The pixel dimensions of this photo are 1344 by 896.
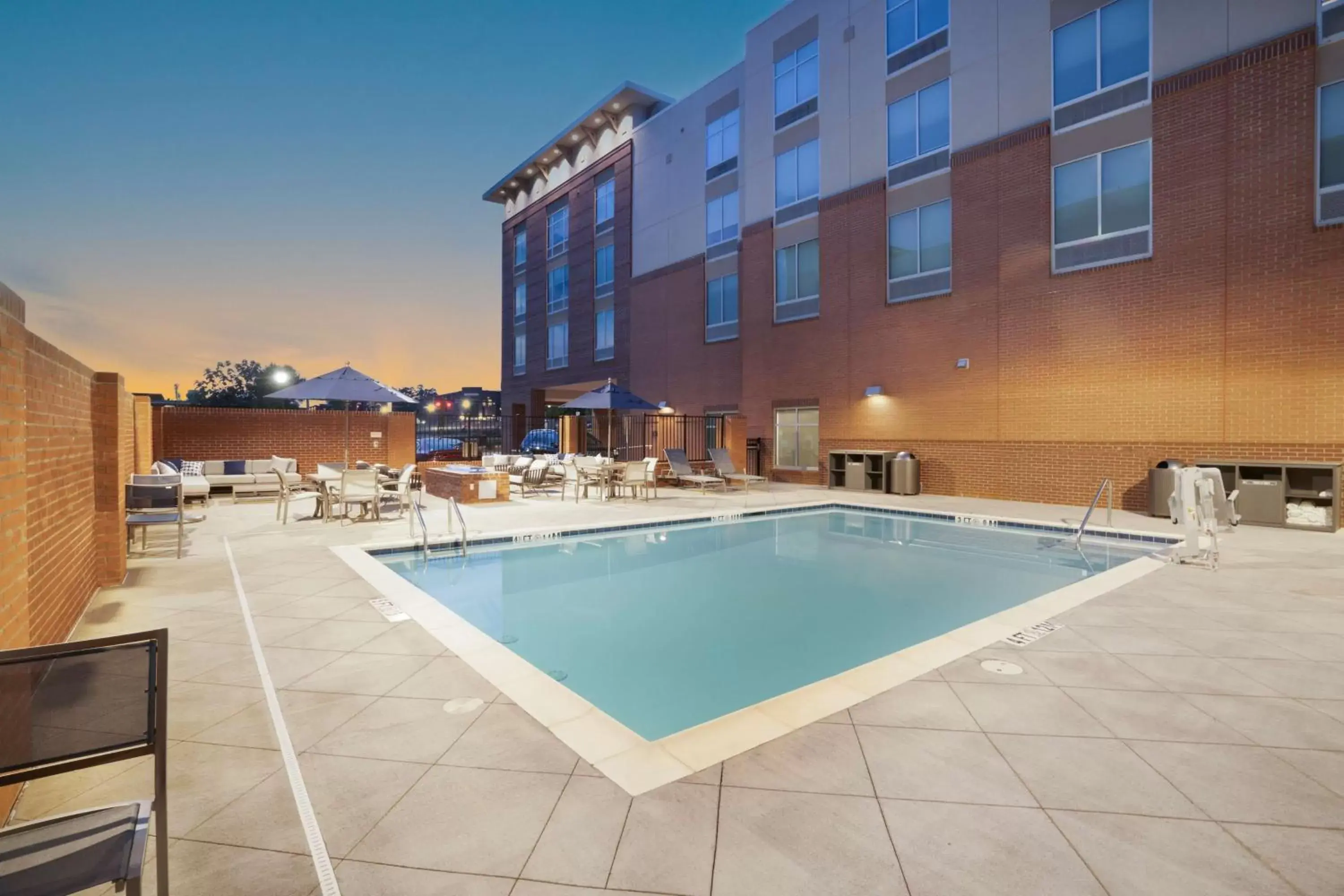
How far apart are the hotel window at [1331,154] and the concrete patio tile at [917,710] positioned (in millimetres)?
10578

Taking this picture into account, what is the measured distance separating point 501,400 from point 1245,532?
1137 inches

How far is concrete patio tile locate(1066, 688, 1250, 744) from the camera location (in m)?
2.62

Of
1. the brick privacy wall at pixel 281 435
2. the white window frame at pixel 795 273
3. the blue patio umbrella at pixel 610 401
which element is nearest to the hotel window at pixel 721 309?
the white window frame at pixel 795 273

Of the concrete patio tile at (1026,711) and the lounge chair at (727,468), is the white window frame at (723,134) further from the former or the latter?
the concrete patio tile at (1026,711)

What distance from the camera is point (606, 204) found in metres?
24.3

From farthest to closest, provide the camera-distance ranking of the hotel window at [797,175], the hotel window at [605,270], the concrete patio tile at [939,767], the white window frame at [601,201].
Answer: the hotel window at [605,270] < the white window frame at [601,201] < the hotel window at [797,175] < the concrete patio tile at [939,767]

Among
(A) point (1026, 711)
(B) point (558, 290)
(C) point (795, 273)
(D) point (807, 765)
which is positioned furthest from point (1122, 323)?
(B) point (558, 290)

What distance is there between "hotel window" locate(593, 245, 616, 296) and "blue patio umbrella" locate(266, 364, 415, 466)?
14261mm

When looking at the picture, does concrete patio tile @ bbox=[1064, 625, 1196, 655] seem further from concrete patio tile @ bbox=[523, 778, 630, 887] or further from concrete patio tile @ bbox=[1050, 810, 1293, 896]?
concrete patio tile @ bbox=[523, 778, 630, 887]

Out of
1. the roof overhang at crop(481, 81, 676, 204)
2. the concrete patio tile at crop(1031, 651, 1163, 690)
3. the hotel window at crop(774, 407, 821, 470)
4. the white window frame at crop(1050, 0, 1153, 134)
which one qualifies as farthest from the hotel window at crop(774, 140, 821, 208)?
the concrete patio tile at crop(1031, 651, 1163, 690)

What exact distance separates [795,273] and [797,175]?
8.57 ft

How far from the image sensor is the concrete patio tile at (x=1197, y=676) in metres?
3.11

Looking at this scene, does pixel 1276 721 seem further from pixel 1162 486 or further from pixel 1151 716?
pixel 1162 486

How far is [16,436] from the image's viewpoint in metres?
2.46
